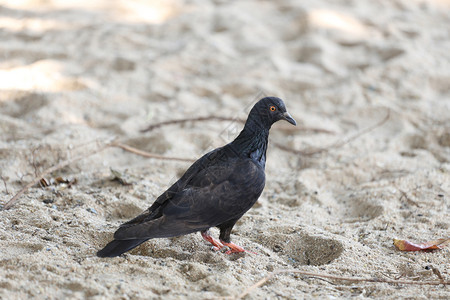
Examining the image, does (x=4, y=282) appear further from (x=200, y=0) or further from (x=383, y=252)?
(x=200, y=0)

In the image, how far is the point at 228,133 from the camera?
14.9 feet

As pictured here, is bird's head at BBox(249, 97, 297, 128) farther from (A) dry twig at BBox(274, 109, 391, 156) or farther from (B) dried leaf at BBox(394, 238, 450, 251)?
(A) dry twig at BBox(274, 109, 391, 156)

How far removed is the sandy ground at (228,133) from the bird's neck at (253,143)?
512mm

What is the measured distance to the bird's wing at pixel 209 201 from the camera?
280 centimetres

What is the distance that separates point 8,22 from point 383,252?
5665mm

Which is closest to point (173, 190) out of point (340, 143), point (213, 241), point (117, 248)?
point (213, 241)

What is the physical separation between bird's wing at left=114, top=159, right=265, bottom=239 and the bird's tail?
5cm

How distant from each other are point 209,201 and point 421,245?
1336mm

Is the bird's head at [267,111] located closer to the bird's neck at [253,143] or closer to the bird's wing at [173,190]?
the bird's neck at [253,143]

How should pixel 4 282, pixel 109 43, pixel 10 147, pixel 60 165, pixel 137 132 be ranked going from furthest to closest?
pixel 109 43, pixel 137 132, pixel 10 147, pixel 60 165, pixel 4 282

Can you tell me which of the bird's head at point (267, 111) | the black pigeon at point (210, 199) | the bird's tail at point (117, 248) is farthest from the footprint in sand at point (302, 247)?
the bird's tail at point (117, 248)

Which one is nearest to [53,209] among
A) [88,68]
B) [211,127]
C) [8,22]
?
[211,127]

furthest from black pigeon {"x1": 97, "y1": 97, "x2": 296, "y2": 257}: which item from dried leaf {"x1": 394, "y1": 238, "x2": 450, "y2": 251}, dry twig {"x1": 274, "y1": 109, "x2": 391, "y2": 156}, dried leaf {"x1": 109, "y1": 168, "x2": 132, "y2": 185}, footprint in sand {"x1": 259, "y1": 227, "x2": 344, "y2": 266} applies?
dry twig {"x1": 274, "y1": 109, "x2": 391, "y2": 156}

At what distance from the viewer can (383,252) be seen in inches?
124
